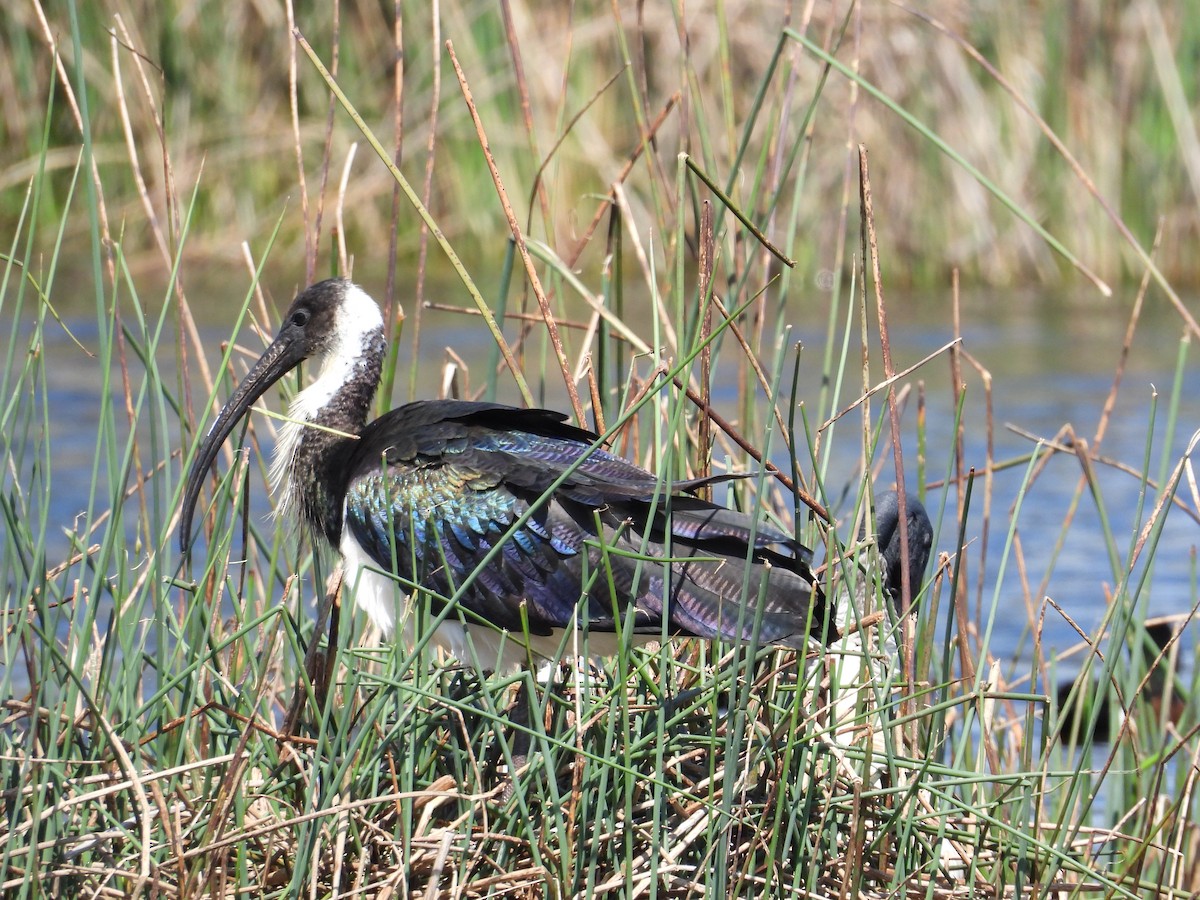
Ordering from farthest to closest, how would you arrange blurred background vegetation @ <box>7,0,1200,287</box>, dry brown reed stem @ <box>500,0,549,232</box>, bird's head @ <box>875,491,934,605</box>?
blurred background vegetation @ <box>7,0,1200,287</box>
bird's head @ <box>875,491,934,605</box>
dry brown reed stem @ <box>500,0,549,232</box>

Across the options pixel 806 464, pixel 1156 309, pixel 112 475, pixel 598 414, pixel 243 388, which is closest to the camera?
pixel 112 475

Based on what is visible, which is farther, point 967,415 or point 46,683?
point 967,415

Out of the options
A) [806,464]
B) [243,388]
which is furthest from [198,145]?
[243,388]

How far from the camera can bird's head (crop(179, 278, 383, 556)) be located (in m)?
3.40

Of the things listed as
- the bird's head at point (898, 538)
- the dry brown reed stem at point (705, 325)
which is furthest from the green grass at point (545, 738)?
the bird's head at point (898, 538)

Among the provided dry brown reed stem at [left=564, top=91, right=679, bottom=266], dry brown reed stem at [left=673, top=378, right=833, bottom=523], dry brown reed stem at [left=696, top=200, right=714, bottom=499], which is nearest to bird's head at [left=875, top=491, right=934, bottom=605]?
dry brown reed stem at [left=696, top=200, right=714, bottom=499]

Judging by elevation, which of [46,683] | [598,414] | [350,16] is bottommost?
[46,683]

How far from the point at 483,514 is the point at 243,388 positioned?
27.9 inches

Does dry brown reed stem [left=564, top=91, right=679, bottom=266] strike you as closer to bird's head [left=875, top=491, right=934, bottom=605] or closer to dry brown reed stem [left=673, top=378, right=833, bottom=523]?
dry brown reed stem [left=673, top=378, right=833, bottom=523]

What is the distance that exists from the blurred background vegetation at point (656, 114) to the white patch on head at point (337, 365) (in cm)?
499

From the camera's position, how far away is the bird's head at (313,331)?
340 centimetres

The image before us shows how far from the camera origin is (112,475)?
99.1 inches

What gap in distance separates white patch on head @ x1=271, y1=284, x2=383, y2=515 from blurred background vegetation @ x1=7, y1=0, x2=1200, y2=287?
4.99 meters

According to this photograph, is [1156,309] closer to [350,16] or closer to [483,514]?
[350,16]
